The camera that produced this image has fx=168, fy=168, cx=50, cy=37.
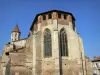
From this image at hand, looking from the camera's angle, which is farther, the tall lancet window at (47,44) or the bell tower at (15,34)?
the bell tower at (15,34)

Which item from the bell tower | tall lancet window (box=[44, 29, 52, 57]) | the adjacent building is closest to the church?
tall lancet window (box=[44, 29, 52, 57])

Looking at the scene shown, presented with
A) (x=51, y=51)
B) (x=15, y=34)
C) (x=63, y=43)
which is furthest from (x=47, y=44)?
(x=15, y=34)

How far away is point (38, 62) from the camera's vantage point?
28.6 meters

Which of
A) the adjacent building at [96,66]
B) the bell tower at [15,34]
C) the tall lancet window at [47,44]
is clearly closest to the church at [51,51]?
the tall lancet window at [47,44]

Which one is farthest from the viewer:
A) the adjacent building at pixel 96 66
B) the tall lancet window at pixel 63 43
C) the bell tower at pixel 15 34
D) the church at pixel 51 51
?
the bell tower at pixel 15 34

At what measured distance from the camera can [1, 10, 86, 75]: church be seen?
2795 centimetres

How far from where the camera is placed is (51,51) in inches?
1131

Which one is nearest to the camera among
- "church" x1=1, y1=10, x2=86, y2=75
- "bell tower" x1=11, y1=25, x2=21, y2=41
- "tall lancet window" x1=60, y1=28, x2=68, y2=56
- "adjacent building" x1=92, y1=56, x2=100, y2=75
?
"church" x1=1, y1=10, x2=86, y2=75

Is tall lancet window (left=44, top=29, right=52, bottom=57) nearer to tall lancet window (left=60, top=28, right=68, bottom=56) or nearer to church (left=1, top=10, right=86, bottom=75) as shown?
church (left=1, top=10, right=86, bottom=75)

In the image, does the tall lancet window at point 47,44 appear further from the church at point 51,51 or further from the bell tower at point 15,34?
the bell tower at point 15,34

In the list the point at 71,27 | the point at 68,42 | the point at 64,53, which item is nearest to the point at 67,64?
the point at 64,53

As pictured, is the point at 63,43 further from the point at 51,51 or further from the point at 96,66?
the point at 96,66

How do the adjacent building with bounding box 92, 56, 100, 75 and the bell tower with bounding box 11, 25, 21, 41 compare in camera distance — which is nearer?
the adjacent building with bounding box 92, 56, 100, 75

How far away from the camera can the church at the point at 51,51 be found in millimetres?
27953
